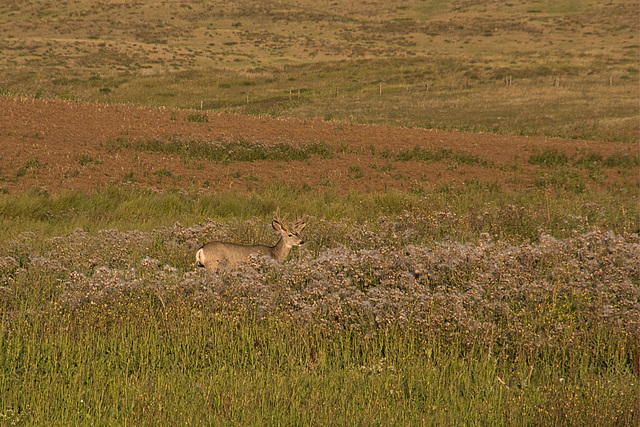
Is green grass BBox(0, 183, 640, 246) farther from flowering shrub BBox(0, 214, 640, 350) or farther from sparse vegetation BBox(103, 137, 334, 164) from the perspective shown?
sparse vegetation BBox(103, 137, 334, 164)

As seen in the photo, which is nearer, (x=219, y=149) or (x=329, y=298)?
(x=329, y=298)

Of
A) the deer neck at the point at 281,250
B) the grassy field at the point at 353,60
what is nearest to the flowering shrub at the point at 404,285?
the deer neck at the point at 281,250

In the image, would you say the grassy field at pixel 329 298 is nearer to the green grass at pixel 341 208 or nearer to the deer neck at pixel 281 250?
the green grass at pixel 341 208

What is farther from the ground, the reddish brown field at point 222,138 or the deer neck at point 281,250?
the deer neck at point 281,250

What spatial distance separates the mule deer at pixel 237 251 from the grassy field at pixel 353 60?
1998 centimetres

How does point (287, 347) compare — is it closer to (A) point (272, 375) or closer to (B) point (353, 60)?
(A) point (272, 375)

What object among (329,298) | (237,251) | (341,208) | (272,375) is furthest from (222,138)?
(272,375)

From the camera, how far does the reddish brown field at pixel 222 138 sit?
53.1 ft

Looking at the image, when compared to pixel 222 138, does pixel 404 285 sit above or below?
above

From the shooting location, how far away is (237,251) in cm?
870

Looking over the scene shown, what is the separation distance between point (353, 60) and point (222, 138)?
47108 millimetres

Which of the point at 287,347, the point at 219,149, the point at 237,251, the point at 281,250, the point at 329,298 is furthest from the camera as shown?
the point at 219,149

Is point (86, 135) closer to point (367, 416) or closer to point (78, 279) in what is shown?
point (78, 279)

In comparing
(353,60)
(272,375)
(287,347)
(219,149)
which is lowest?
(353,60)
